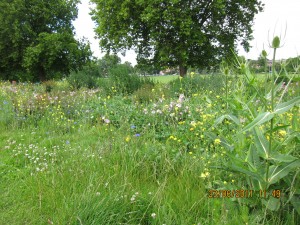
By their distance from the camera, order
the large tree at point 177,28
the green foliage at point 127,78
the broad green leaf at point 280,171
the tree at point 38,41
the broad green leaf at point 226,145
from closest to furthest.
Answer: the broad green leaf at point 280,171
the broad green leaf at point 226,145
the green foliage at point 127,78
the large tree at point 177,28
the tree at point 38,41

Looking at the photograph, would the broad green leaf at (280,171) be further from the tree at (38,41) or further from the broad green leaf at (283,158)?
the tree at (38,41)

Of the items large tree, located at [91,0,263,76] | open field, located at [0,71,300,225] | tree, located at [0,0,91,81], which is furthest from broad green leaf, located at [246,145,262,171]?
tree, located at [0,0,91,81]

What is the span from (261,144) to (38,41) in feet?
83.6

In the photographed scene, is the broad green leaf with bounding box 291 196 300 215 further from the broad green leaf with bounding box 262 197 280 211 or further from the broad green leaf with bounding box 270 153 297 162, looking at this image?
the broad green leaf with bounding box 270 153 297 162

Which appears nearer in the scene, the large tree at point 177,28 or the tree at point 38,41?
the large tree at point 177,28

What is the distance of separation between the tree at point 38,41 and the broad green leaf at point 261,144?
2286 centimetres

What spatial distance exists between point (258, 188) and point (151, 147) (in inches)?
58.9

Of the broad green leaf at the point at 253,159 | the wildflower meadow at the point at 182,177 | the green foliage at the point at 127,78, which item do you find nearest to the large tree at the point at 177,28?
the green foliage at the point at 127,78

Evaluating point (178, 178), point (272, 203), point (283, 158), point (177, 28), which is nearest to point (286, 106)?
point (283, 158)

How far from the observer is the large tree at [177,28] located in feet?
52.6

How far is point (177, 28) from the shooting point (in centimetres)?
1673

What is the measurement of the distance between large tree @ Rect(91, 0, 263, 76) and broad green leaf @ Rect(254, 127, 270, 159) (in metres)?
14.5

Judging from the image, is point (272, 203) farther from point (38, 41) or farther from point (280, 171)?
point (38, 41)
